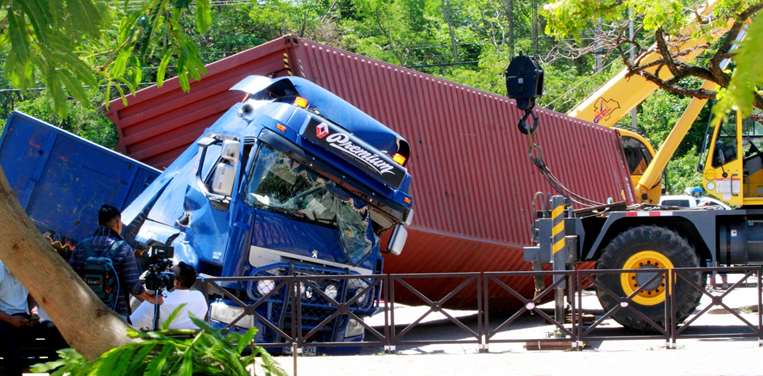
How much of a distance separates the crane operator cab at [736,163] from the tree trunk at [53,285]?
1147 centimetres

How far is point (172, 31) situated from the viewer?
7480 millimetres

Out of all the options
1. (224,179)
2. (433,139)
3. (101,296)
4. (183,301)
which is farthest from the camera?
(433,139)

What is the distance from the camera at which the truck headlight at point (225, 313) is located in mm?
11273

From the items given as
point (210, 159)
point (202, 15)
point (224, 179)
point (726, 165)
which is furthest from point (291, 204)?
point (726, 165)

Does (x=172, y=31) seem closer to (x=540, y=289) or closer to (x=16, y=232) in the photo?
(x=16, y=232)

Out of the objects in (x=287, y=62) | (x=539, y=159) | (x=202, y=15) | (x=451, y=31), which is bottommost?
(x=202, y=15)

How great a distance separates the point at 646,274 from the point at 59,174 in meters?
7.86

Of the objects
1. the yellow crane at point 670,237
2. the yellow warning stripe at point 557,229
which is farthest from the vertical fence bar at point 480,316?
the yellow warning stripe at point 557,229

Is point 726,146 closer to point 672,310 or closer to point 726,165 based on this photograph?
point 726,165

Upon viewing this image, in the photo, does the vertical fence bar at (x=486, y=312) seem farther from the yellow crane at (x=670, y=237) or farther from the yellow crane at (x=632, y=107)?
the yellow crane at (x=632, y=107)

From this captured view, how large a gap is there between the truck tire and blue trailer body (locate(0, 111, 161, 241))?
21.7 ft

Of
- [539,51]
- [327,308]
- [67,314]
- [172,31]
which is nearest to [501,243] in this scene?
[327,308]

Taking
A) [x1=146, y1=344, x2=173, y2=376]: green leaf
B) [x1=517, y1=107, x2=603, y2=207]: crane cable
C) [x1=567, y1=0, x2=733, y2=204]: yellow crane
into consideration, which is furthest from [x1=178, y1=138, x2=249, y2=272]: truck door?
[x1=567, y1=0, x2=733, y2=204]: yellow crane

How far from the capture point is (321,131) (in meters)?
11.6
